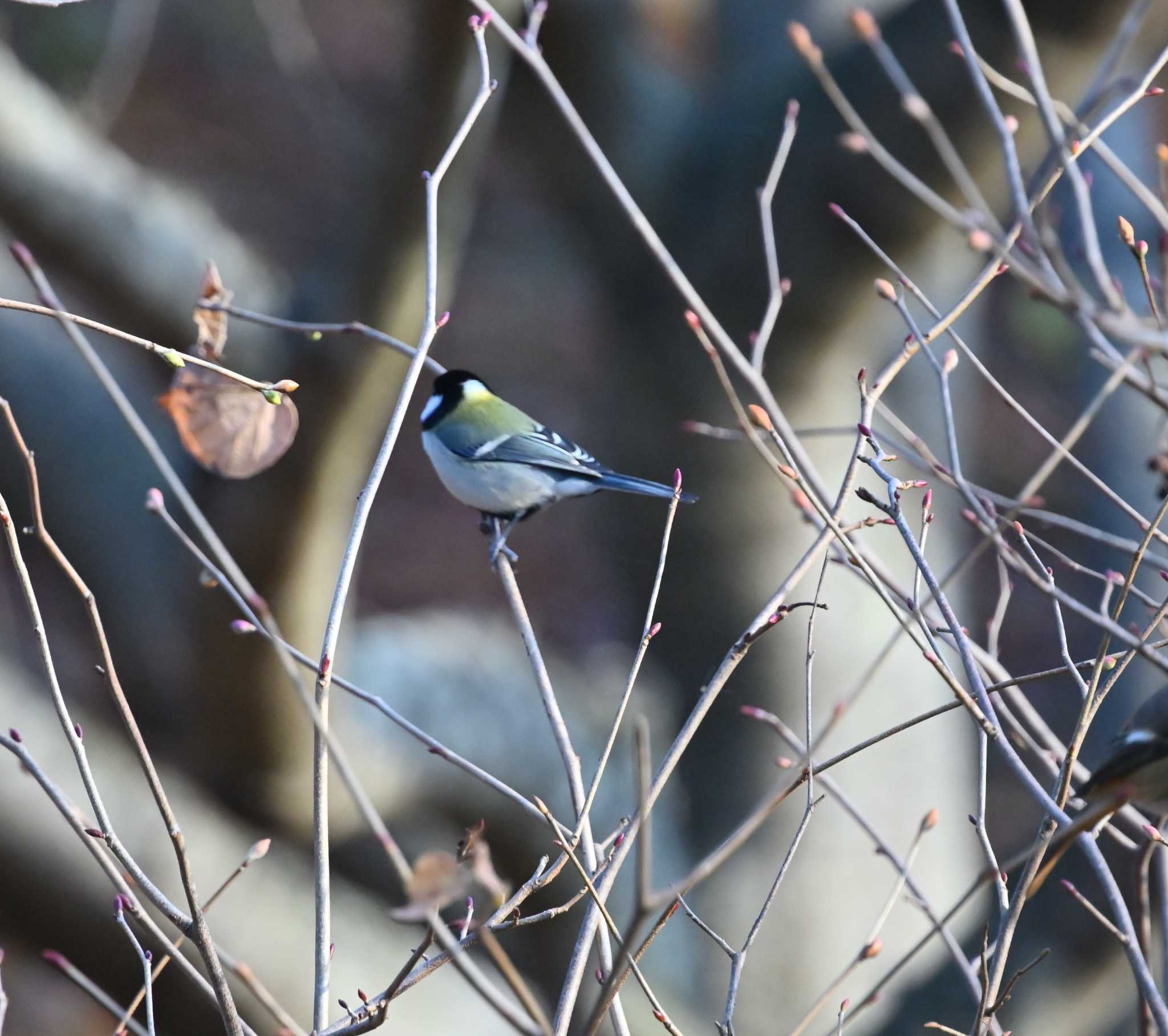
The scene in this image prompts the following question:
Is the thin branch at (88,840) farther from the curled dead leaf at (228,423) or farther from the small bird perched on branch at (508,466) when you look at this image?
the small bird perched on branch at (508,466)

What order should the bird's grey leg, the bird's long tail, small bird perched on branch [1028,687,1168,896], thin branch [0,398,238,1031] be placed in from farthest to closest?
the bird's long tail < the bird's grey leg < small bird perched on branch [1028,687,1168,896] < thin branch [0,398,238,1031]

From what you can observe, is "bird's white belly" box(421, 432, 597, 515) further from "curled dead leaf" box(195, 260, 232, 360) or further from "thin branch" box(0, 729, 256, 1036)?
"thin branch" box(0, 729, 256, 1036)

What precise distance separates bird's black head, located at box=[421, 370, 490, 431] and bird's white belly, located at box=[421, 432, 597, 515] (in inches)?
8.5

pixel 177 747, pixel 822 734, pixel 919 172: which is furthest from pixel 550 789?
pixel 822 734

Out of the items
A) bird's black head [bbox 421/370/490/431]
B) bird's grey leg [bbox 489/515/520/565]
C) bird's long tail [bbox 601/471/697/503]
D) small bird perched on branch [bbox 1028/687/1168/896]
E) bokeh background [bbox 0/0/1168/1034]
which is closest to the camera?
small bird perched on branch [bbox 1028/687/1168/896]

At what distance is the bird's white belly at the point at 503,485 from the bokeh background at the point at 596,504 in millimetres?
206

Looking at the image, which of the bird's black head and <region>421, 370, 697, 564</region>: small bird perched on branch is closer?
<region>421, 370, 697, 564</region>: small bird perched on branch

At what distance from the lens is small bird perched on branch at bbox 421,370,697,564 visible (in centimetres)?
237

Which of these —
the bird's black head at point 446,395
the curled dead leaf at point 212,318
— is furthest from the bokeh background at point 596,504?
the curled dead leaf at point 212,318

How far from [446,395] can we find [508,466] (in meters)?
0.37

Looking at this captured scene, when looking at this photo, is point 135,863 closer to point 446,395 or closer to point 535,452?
point 535,452

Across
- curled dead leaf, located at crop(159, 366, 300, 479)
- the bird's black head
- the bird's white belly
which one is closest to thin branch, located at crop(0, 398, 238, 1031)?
curled dead leaf, located at crop(159, 366, 300, 479)

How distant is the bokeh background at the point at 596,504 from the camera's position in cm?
231

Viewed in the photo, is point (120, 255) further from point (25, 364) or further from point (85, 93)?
point (85, 93)
